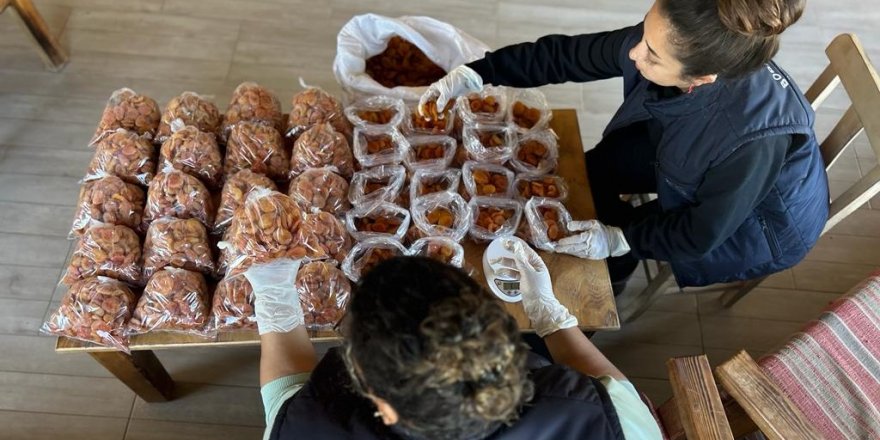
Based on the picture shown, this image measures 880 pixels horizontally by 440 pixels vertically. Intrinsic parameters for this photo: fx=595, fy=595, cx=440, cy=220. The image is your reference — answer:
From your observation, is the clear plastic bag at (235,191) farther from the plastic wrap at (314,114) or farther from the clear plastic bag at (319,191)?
the plastic wrap at (314,114)

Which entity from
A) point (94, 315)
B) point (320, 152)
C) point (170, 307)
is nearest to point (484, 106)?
point (320, 152)

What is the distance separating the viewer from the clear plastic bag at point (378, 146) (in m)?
1.45

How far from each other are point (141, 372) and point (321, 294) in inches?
23.2

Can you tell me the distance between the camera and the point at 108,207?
1.29m

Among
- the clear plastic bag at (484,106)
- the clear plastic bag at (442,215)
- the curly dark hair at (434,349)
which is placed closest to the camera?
the curly dark hair at (434,349)

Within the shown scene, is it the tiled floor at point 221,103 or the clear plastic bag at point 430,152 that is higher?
the clear plastic bag at point 430,152

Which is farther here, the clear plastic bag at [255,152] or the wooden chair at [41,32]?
the wooden chair at [41,32]

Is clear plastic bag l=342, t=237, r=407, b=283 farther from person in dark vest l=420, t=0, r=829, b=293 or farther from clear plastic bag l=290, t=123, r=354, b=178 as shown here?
person in dark vest l=420, t=0, r=829, b=293

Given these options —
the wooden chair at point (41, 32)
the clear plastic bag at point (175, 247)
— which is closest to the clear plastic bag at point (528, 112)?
the clear plastic bag at point (175, 247)

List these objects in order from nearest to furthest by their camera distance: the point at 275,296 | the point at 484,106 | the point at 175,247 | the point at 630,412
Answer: the point at 630,412, the point at 275,296, the point at 175,247, the point at 484,106

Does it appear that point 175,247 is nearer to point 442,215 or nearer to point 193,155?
point 193,155

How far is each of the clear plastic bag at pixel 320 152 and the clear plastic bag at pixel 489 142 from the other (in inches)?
11.9

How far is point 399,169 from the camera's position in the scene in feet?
4.70

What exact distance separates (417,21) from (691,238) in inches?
42.1
